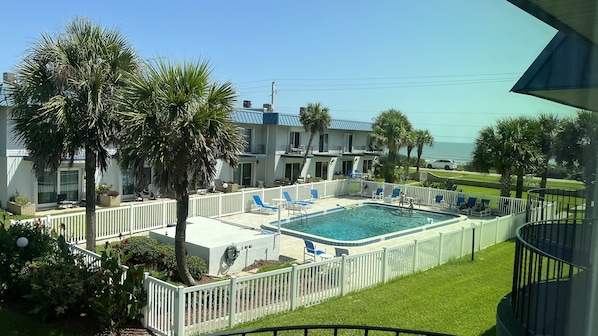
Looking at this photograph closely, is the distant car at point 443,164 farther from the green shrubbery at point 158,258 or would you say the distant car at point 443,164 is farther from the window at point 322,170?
the green shrubbery at point 158,258

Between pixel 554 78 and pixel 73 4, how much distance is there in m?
10.4

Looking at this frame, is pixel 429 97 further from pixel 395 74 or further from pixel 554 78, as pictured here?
pixel 554 78

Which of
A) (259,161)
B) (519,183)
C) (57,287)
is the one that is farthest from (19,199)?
(519,183)

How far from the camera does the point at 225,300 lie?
285 inches

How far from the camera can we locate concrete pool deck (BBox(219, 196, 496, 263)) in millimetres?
13091

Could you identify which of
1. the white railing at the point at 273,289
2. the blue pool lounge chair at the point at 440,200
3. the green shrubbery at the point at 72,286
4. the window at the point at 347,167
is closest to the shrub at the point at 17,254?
the green shrubbery at the point at 72,286

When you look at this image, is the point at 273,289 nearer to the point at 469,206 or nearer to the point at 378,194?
the point at 469,206

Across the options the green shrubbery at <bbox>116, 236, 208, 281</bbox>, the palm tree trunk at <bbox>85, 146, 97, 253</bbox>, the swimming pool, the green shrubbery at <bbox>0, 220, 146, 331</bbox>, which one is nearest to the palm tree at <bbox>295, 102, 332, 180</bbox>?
the swimming pool

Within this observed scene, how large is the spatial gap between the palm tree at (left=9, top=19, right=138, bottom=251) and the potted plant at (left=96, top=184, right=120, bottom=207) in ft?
28.8

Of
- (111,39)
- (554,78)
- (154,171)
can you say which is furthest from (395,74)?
(111,39)

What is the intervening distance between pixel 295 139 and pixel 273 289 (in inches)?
876

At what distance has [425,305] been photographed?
7.91 meters

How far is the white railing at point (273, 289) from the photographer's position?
6836 millimetres

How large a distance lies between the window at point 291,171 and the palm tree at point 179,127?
19873mm
